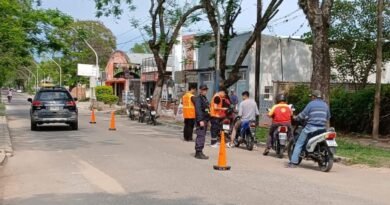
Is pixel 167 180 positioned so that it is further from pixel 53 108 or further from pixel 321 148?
pixel 53 108

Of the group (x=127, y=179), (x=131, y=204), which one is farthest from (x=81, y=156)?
(x=131, y=204)

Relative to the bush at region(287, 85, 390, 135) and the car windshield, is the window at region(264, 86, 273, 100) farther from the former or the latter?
→ the car windshield

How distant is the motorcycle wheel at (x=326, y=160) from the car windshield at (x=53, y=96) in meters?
13.3

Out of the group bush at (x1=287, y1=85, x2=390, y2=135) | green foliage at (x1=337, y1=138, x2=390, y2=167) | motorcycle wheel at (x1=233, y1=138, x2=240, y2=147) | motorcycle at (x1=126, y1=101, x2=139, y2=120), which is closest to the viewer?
green foliage at (x1=337, y1=138, x2=390, y2=167)

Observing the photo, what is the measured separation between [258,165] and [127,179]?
365 centimetres

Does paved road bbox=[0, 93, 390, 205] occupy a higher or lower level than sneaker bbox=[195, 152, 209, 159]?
lower

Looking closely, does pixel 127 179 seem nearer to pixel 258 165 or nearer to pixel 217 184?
pixel 217 184

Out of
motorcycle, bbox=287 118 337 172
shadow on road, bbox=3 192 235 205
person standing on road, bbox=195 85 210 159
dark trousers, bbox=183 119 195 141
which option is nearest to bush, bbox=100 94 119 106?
dark trousers, bbox=183 119 195 141

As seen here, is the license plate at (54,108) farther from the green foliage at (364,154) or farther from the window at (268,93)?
the green foliage at (364,154)

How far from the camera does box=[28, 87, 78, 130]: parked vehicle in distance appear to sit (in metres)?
22.5

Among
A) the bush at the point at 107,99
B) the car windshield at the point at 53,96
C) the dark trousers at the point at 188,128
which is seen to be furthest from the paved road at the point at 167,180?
the bush at the point at 107,99

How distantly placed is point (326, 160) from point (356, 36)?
1625 cm

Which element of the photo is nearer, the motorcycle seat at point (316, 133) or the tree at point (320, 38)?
the motorcycle seat at point (316, 133)

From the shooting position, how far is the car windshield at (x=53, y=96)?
75.0 feet
